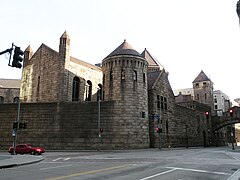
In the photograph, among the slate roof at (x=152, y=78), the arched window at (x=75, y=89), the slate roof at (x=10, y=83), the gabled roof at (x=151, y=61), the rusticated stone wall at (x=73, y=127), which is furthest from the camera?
the slate roof at (x=10, y=83)

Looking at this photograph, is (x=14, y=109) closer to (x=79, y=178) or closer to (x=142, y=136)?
(x=142, y=136)

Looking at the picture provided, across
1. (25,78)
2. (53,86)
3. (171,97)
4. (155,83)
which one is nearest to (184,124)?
(171,97)

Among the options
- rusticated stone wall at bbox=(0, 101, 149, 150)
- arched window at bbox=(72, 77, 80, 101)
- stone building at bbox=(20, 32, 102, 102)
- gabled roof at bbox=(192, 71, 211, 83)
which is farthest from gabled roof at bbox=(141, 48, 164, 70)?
gabled roof at bbox=(192, 71, 211, 83)

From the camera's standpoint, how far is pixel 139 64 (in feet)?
128

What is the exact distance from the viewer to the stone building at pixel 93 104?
34.2m

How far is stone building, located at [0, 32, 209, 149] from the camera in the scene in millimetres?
34156

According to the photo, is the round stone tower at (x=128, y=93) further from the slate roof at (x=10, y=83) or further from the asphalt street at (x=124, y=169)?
the slate roof at (x=10, y=83)

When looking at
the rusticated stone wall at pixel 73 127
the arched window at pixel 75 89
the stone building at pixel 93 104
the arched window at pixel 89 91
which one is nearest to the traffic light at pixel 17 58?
the stone building at pixel 93 104

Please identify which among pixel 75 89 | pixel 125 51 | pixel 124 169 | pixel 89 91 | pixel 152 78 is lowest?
pixel 124 169

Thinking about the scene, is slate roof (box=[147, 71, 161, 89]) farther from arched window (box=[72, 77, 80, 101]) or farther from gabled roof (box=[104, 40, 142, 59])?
arched window (box=[72, 77, 80, 101])

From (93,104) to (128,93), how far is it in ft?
17.8

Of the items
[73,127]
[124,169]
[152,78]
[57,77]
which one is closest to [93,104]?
[73,127]

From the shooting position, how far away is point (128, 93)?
36625mm

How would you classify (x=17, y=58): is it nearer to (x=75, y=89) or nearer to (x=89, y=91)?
(x=75, y=89)
